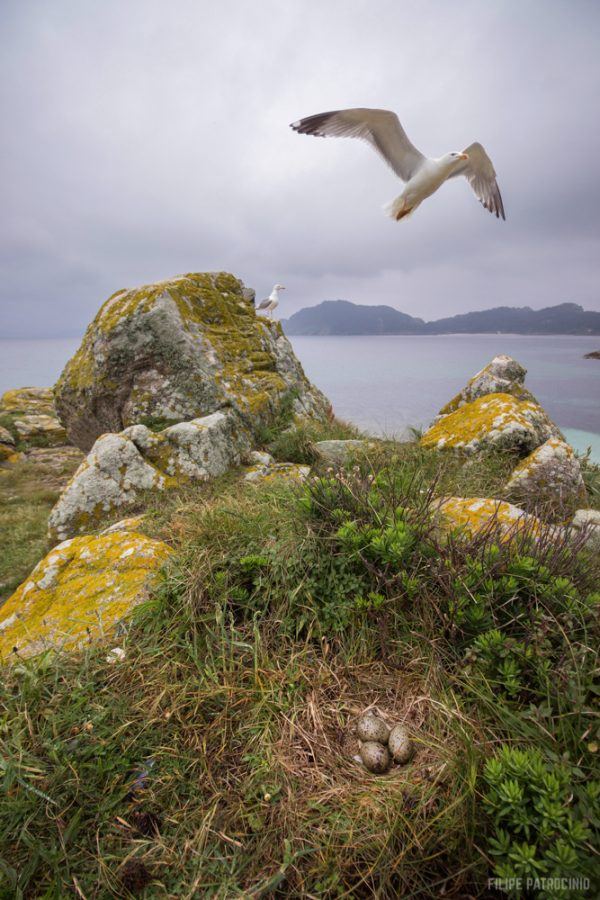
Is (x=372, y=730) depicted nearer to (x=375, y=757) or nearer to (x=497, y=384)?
(x=375, y=757)

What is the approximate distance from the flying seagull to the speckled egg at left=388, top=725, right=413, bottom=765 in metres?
7.50

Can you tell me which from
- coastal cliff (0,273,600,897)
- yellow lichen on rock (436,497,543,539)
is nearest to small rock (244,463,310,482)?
coastal cliff (0,273,600,897)

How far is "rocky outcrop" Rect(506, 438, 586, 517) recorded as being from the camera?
14.2 ft

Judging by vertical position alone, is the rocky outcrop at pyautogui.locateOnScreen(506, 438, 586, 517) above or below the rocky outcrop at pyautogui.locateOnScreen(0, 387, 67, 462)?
below

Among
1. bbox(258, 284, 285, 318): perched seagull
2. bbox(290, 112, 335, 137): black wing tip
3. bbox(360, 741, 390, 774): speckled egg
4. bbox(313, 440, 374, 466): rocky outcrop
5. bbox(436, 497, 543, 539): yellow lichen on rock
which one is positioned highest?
bbox(290, 112, 335, 137): black wing tip

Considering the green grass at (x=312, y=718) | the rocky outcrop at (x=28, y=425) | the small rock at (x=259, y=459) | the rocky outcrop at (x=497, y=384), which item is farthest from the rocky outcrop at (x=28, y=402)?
the green grass at (x=312, y=718)

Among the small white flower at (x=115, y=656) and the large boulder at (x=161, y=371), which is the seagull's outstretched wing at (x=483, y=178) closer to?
the large boulder at (x=161, y=371)

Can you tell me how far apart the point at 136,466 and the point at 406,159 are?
7.62m

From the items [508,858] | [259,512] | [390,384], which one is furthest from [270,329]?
[390,384]

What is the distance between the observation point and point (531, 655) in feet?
5.47

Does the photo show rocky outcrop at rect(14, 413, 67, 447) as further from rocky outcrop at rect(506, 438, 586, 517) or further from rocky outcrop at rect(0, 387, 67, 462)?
rocky outcrop at rect(506, 438, 586, 517)

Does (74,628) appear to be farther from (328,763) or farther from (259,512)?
(328,763)

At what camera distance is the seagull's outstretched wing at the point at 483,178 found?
7158 mm

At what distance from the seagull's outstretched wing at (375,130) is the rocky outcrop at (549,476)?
596 cm
